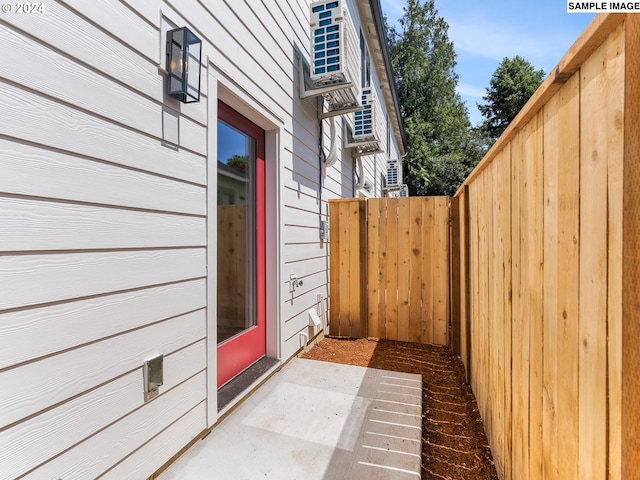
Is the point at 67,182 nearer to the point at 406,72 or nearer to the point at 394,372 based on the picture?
the point at 394,372

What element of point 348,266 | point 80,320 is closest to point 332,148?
point 348,266

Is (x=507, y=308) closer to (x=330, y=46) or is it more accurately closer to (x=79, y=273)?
(x=79, y=273)

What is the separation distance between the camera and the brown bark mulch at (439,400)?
1.83 meters

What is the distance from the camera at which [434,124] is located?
57.5ft

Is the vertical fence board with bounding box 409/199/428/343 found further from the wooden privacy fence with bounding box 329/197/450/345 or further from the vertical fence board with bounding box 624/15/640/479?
the vertical fence board with bounding box 624/15/640/479

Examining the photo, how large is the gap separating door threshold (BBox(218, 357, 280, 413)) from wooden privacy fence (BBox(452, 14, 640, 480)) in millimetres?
1562

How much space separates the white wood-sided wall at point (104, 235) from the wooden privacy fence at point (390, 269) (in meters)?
2.33

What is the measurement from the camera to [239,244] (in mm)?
2438

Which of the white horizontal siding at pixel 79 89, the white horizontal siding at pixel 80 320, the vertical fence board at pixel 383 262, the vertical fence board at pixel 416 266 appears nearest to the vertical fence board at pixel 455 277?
the vertical fence board at pixel 416 266

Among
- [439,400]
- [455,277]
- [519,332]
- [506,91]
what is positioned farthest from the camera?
[506,91]

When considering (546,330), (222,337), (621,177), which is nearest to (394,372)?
(222,337)

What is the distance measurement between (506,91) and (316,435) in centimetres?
2028

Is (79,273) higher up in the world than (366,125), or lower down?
lower down

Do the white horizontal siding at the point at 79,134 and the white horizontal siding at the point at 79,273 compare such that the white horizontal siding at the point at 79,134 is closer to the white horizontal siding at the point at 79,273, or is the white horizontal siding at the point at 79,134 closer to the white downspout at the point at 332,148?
the white horizontal siding at the point at 79,273
